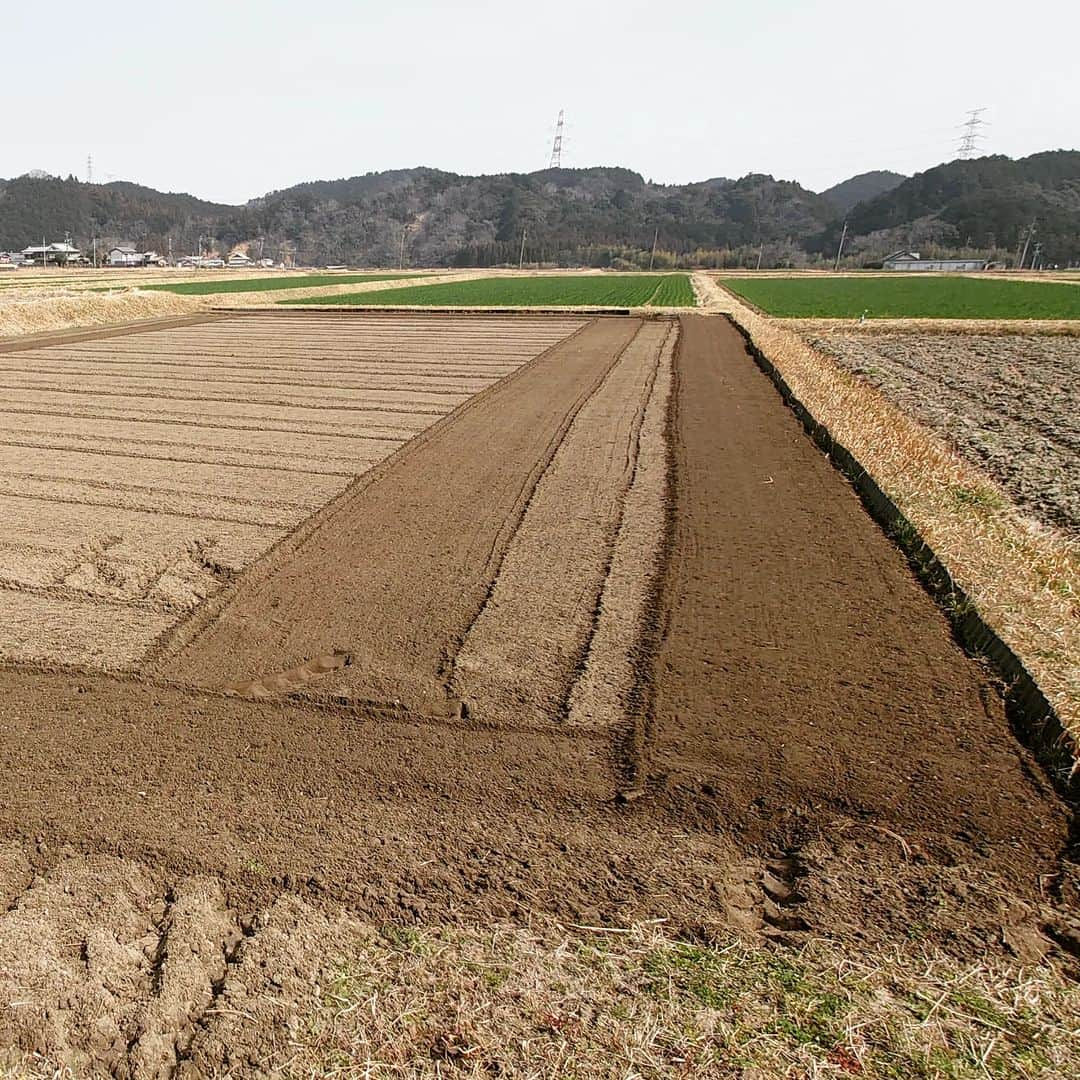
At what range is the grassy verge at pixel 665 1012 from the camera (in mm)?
2541

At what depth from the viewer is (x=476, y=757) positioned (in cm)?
418

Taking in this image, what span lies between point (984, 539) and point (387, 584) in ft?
19.5

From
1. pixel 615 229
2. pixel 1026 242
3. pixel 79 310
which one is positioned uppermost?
pixel 615 229

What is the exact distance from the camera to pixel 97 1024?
2713mm

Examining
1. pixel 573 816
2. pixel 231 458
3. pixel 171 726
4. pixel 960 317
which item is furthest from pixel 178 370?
pixel 960 317

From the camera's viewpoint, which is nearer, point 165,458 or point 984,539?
point 984,539

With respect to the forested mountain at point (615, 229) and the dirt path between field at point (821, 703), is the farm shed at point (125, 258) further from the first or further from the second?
the dirt path between field at point (821, 703)

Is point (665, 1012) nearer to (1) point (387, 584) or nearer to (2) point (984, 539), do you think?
(1) point (387, 584)

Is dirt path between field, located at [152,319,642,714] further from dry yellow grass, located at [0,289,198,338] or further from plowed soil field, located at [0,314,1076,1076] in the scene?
dry yellow grass, located at [0,289,198,338]

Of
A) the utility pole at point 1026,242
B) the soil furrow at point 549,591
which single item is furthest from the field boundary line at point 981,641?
the utility pole at point 1026,242

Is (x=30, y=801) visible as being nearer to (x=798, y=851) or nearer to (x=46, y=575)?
(x=46, y=575)

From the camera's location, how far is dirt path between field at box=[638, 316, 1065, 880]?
3.78m

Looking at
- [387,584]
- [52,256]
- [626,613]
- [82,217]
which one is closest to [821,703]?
[626,613]

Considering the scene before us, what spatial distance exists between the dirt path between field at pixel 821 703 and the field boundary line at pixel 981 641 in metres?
0.12
